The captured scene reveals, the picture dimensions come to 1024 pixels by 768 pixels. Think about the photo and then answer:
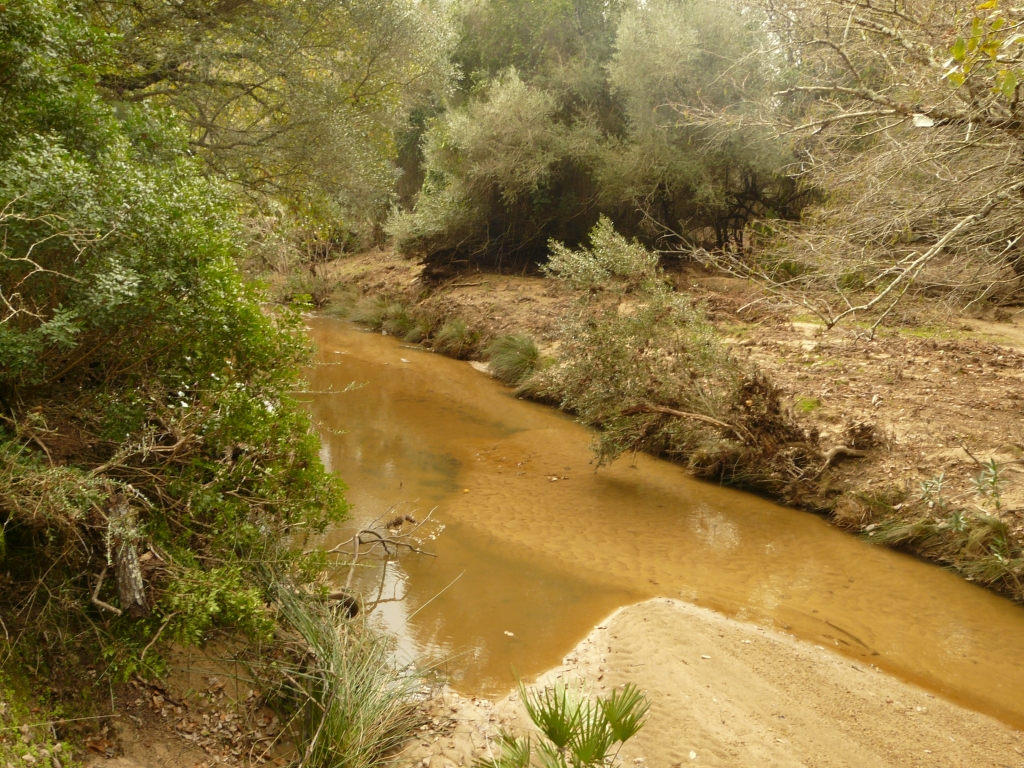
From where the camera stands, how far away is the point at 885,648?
7.04 m

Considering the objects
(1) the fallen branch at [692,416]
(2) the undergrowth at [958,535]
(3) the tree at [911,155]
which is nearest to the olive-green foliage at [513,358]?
(1) the fallen branch at [692,416]

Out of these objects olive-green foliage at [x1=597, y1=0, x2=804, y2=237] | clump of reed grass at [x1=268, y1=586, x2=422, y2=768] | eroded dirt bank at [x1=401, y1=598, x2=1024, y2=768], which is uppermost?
olive-green foliage at [x1=597, y1=0, x2=804, y2=237]

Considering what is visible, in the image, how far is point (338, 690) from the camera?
5.00 m

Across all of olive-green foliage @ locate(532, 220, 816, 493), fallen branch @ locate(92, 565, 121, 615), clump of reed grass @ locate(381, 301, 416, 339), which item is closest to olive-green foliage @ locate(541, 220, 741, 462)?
olive-green foliage @ locate(532, 220, 816, 493)

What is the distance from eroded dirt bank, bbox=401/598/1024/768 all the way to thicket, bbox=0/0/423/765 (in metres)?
0.81

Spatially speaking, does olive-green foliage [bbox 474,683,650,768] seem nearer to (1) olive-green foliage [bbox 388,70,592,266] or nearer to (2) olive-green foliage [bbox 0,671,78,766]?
(2) olive-green foliage [bbox 0,671,78,766]

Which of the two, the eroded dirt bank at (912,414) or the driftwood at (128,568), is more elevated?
the driftwood at (128,568)

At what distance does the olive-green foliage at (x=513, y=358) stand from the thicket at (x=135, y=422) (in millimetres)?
10499

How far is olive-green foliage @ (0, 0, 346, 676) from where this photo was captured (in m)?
4.48

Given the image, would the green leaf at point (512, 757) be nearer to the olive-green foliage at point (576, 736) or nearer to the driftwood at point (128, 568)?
the olive-green foliage at point (576, 736)

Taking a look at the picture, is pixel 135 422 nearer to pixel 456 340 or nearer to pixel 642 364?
pixel 642 364

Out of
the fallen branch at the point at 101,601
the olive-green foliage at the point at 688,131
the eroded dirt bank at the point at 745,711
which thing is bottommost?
the eroded dirt bank at the point at 745,711

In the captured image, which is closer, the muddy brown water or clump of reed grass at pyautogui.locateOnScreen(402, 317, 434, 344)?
the muddy brown water

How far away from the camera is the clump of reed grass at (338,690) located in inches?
189
